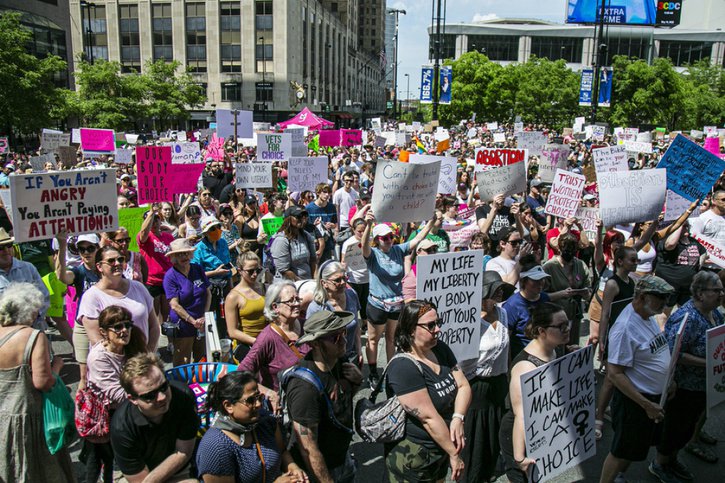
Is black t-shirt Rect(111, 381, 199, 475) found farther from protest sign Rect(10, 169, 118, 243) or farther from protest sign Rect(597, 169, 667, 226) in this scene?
protest sign Rect(597, 169, 667, 226)

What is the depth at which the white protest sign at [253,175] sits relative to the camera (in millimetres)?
11555

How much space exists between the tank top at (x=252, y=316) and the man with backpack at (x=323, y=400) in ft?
5.36

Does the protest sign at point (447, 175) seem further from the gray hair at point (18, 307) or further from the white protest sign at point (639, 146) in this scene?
the white protest sign at point (639, 146)

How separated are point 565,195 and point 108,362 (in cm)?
646

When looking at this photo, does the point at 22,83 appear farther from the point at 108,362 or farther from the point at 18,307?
the point at 108,362

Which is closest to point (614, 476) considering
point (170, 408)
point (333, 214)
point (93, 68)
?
point (170, 408)

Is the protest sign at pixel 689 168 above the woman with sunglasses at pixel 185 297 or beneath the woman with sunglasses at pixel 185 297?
above

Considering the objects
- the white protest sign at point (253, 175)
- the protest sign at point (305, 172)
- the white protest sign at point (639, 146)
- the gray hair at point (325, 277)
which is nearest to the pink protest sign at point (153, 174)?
the white protest sign at point (253, 175)

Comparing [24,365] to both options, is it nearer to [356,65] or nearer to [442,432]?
[442,432]

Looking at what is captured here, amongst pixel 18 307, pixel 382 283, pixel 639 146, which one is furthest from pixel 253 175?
pixel 639 146

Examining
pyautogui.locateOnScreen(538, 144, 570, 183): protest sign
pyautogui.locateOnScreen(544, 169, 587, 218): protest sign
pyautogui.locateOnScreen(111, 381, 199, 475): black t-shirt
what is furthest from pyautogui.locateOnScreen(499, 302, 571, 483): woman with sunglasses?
pyautogui.locateOnScreen(538, 144, 570, 183): protest sign

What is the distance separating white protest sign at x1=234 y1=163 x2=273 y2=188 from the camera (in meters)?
11.6

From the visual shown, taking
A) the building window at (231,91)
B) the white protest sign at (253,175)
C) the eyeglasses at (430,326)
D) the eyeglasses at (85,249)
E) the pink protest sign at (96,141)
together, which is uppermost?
the building window at (231,91)

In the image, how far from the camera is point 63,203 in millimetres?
5602
